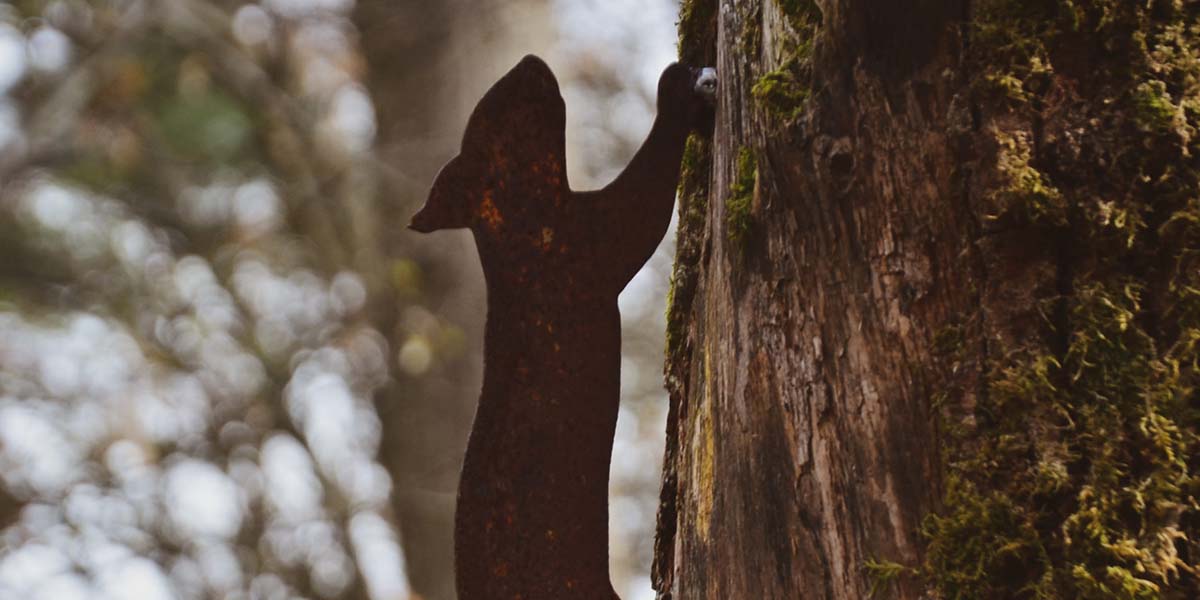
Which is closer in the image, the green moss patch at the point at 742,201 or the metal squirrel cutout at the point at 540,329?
the green moss patch at the point at 742,201

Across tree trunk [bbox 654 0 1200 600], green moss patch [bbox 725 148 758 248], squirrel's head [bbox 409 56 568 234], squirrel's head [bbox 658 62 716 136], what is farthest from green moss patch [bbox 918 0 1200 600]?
squirrel's head [bbox 409 56 568 234]

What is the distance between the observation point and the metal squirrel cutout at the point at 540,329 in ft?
3.58

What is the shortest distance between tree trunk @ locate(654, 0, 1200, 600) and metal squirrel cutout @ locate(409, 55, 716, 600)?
7.6 inches

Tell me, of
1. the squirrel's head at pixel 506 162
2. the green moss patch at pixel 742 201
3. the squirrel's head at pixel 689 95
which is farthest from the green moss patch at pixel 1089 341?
the squirrel's head at pixel 506 162

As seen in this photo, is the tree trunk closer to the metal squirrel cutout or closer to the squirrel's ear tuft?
the metal squirrel cutout

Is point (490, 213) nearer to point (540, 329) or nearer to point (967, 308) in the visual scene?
point (540, 329)

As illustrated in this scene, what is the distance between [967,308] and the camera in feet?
2.67

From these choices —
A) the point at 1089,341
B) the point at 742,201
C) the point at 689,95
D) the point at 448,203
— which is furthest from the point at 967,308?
the point at 448,203

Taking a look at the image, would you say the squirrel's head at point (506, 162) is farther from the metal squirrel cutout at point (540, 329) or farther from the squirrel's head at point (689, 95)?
the squirrel's head at point (689, 95)

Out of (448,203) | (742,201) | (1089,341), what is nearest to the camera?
(1089,341)

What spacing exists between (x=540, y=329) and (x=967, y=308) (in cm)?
47

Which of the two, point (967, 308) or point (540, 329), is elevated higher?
point (540, 329)

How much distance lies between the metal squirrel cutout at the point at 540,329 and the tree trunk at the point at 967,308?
194mm

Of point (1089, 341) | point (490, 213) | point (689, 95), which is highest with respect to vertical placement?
point (689, 95)
